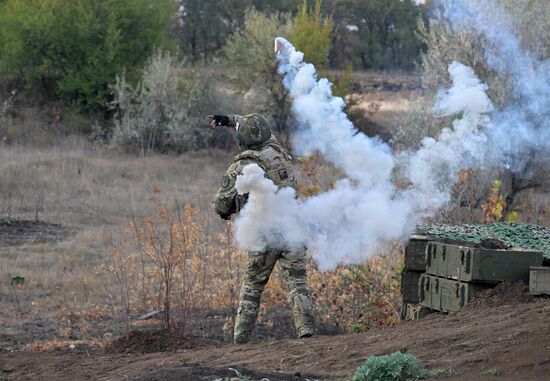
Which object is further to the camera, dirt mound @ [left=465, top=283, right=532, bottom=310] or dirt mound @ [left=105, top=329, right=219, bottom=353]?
dirt mound @ [left=105, top=329, right=219, bottom=353]

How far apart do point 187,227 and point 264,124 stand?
2.81 metres

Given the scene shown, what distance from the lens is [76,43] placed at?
112ft

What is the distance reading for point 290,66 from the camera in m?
11.4

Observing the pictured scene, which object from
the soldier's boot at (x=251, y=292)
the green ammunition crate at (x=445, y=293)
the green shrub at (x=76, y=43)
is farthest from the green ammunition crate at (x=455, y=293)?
the green shrub at (x=76, y=43)

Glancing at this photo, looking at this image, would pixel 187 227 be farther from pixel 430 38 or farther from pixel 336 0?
pixel 336 0

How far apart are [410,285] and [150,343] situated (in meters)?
2.77

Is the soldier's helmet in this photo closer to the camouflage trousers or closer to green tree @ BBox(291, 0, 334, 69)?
the camouflage trousers

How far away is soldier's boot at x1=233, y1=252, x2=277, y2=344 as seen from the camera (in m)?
9.81

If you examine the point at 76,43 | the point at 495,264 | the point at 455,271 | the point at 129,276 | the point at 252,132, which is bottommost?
the point at 129,276

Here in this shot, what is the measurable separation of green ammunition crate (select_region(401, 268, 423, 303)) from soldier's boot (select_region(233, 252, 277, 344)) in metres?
1.61

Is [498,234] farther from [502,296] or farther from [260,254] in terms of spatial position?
[260,254]

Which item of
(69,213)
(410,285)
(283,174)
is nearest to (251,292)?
(283,174)

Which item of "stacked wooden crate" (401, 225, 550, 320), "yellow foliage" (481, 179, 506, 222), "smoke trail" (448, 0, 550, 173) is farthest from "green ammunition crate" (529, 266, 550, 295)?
"yellow foliage" (481, 179, 506, 222)

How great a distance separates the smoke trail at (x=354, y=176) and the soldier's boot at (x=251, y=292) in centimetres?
17
